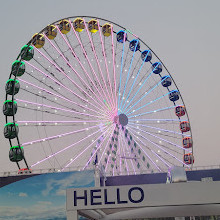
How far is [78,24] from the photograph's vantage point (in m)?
30.7

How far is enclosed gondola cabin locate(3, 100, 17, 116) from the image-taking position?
27.3 metres

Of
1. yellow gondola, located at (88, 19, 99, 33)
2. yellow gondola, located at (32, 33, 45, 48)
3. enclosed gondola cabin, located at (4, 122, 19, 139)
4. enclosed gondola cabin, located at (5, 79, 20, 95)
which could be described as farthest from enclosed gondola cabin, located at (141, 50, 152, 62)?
enclosed gondola cabin, located at (4, 122, 19, 139)

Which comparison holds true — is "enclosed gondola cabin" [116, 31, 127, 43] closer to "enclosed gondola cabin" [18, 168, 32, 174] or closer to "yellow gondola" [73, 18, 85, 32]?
"yellow gondola" [73, 18, 85, 32]

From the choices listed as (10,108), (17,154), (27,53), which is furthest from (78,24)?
(17,154)

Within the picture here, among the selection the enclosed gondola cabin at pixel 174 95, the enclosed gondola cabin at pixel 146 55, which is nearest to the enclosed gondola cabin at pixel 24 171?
the enclosed gondola cabin at pixel 146 55

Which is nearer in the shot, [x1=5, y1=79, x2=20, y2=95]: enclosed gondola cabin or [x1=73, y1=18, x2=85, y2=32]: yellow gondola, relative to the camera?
[x1=5, y1=79, x2=20, y2=95]: enclosed gondola cabin

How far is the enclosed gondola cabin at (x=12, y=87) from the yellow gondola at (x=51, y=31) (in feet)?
14.3

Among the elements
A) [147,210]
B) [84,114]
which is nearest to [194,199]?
[147,210]

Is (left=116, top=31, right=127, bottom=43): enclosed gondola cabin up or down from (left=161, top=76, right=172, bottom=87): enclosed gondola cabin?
up

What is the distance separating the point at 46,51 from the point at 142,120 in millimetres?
9012

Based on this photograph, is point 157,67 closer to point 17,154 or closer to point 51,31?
point 51,31

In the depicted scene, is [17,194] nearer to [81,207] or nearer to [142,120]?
[142,120]

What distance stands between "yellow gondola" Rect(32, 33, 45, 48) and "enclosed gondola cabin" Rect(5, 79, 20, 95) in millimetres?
3209

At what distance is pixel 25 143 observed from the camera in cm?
2702
